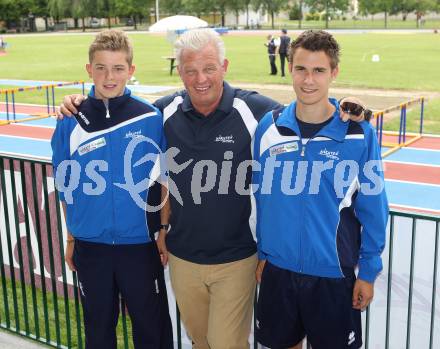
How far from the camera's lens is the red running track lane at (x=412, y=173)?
11016 mm

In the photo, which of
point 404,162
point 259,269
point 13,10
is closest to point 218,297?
point 259,269

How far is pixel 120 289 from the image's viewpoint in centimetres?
334

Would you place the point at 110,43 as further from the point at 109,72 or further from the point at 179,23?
→ the point at 179,23

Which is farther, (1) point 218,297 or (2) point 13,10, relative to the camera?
(2) point 13,10

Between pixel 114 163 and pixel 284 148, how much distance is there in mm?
981

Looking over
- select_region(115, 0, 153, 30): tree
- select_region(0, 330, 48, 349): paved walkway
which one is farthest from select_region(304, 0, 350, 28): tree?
select_region(0, 330, 48, 349): paved walkway

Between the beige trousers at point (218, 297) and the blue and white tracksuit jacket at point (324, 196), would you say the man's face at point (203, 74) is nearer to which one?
the blue and white tracksuit jacket at point (324, 196)

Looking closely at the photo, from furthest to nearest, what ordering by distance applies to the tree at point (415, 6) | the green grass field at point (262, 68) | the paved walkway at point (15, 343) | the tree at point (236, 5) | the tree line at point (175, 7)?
1. the tree at point (415, 6)
2. the tree at point (236, 5)
3. the tree line at point (175, 7)
4. the green grass field at point (262, 68)
5. the paved walkway at point (15, 343)

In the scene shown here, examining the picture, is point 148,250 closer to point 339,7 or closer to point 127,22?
point 339,7

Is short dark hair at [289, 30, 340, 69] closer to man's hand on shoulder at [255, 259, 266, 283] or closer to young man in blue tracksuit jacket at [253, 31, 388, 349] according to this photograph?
young man in blue tracksuit jacket at [253, 31, 388, 349]

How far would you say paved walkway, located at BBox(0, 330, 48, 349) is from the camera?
14.5 feet

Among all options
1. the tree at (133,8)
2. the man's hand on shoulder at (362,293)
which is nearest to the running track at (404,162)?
the man's hand on shoulder at (362,293)

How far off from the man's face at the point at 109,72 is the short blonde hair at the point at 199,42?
352 millimetres

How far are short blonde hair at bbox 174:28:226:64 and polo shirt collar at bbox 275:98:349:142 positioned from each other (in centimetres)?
48
